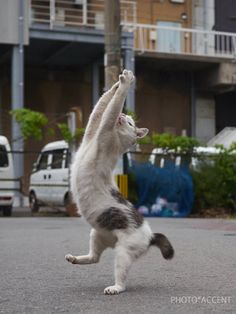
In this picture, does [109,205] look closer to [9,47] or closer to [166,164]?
[166,164]

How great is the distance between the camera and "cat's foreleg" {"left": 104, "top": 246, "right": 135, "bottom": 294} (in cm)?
552

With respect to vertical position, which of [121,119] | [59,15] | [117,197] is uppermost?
[59,15]

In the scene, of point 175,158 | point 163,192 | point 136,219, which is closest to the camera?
point 136,219

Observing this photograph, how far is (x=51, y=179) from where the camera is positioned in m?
19.9

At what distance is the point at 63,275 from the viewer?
6957 millimetres

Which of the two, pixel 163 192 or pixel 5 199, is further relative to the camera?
pixel 163 192

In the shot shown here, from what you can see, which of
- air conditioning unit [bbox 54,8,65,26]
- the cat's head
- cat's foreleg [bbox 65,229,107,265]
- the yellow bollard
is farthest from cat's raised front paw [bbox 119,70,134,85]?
air conditioning unit [bbox 54,8,65,26]

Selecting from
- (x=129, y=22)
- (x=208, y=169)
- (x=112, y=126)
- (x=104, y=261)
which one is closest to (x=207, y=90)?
(x=129, y=22)

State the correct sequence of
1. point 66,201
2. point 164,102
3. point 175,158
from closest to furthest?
point 66,201 < point 175,158 < point 164,102

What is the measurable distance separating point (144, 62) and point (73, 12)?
12.3 ft

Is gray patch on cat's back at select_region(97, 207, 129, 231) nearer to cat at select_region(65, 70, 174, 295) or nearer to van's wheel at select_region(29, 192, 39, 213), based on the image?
cat at select_region(65, 70, 174, 295)

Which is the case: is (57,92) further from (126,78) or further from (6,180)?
(126,78)

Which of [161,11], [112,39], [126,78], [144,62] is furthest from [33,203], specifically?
[126,78]

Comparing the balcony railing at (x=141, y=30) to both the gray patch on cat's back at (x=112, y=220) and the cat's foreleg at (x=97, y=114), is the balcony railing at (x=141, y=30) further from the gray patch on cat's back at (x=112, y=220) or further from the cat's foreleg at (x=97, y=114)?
the gray patch on cat's back at (x=112, y=220)
